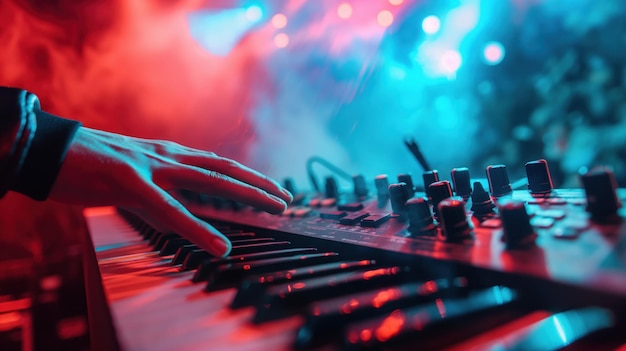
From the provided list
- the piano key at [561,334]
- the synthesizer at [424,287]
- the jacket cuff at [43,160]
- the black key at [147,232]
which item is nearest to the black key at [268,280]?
the synthesizer at [424,287]

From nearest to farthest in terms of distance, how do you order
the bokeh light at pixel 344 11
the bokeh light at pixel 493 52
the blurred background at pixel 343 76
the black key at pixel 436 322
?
the black key at pixel 436 322
the blurred background at pixel 343 76
the bokeh light at pixel 493 52
the bokeh light at pixel 344 11

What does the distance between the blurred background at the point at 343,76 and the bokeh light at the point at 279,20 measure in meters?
0.02

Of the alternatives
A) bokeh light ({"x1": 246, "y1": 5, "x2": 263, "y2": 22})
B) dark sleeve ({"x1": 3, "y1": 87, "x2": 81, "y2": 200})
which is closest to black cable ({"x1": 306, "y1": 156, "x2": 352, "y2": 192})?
dark sleeve ({"x1": 3, "y1": 87, "x2": 81, "y2": 200})

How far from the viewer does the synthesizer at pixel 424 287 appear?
1.22 feet

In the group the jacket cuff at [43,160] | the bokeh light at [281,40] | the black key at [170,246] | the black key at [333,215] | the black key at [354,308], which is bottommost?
the black key at [354,308]

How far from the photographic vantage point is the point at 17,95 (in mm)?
665

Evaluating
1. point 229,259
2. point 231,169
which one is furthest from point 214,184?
point 229,259

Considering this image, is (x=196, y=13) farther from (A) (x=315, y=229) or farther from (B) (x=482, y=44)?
(A) (x=315, y=229)

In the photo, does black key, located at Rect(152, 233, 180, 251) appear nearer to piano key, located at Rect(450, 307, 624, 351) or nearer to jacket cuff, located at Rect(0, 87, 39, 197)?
jacket cuff, located at Rect(0, 87, 39, 197)

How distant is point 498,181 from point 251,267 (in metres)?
0.55

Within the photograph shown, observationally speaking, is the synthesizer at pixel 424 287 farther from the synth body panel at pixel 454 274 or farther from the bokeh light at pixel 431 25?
the bokeh light at pixel 431 25

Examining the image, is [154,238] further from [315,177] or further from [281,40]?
[281,40]

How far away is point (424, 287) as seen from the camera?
439 millimetres

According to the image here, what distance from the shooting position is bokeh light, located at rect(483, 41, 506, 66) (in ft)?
7.30
